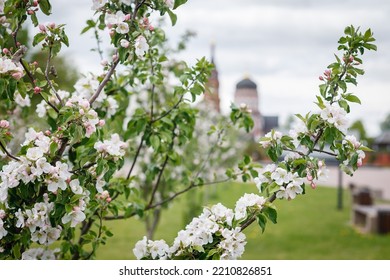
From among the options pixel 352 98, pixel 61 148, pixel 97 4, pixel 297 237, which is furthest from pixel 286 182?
pixel 297 237

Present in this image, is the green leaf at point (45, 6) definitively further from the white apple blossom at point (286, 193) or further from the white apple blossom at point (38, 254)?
the white apple blossom at point (286, 193)

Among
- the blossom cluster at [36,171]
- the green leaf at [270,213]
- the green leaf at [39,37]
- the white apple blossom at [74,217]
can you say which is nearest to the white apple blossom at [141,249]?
the white apple blossom at [74,217]

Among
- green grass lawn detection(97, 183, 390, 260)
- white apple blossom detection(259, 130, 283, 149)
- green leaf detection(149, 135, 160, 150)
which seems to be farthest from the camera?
green grass lawn detection(97, 183, 390, 260)

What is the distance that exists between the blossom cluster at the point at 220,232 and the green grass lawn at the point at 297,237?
3705mm

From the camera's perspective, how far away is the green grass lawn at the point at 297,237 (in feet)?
22.7

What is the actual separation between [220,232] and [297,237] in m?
6.59

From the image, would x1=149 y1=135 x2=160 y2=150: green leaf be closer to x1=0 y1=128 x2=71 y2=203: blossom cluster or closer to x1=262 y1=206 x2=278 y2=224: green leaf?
x1=0 y1=128 x2=71 y2=203: blossom cluster

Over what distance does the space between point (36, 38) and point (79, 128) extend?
1.42ft

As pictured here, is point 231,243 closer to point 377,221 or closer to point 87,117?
point 87,117

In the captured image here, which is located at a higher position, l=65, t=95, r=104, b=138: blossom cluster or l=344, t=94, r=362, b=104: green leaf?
l=344, t=94, r=362, b=104: green leaf

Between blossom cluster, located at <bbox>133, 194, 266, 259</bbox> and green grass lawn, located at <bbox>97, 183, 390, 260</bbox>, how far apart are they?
12.2 feet

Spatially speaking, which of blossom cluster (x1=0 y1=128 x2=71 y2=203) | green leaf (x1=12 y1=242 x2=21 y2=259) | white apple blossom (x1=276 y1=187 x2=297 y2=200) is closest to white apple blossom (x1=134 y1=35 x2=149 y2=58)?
blossom cluster (x1=0 y1=128 x2=71 y2=203)

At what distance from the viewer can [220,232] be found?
1794 millimetres

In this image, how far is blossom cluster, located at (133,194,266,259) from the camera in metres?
1.76
